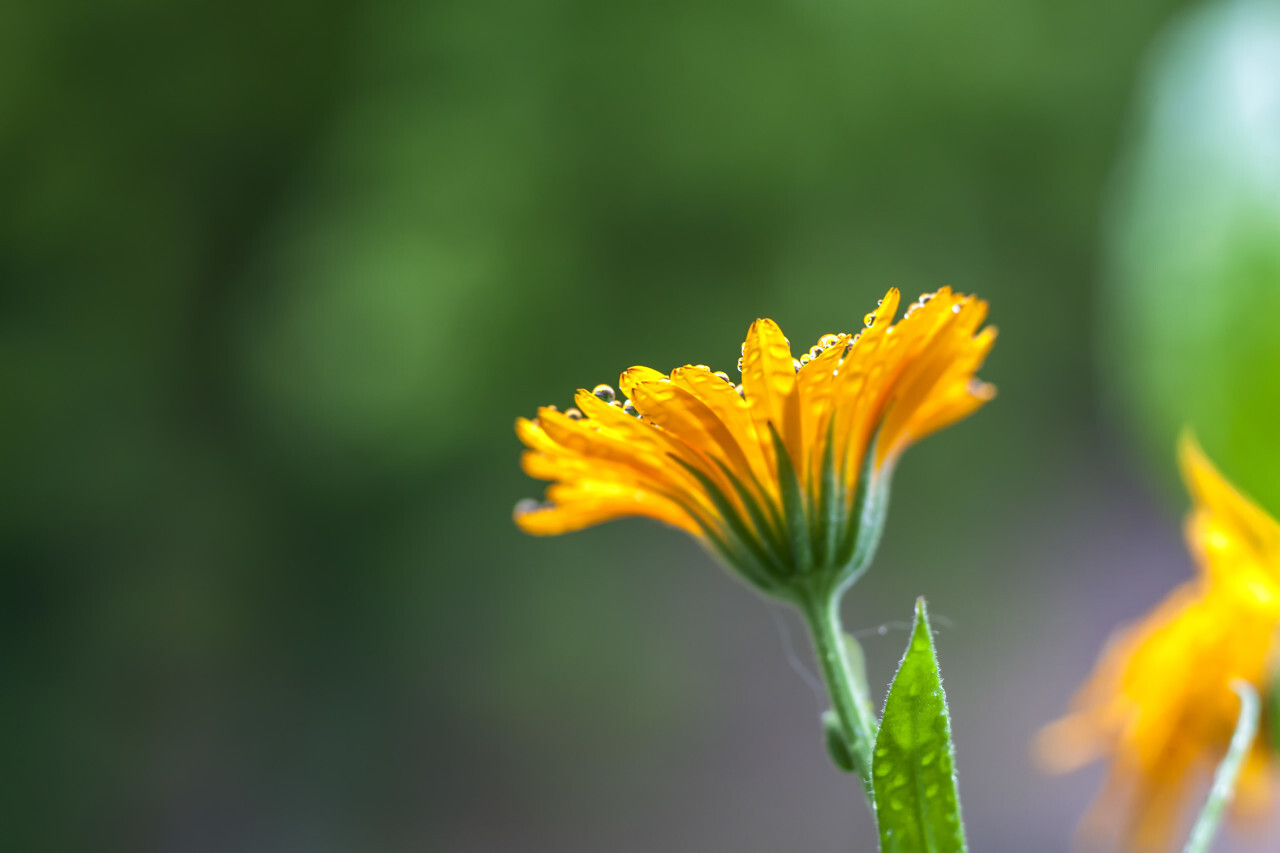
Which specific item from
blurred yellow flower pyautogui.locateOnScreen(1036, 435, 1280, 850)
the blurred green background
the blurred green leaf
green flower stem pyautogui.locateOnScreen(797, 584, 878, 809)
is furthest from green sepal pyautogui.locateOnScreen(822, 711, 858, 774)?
the blurred green background

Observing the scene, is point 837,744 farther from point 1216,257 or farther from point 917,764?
point 1216,257

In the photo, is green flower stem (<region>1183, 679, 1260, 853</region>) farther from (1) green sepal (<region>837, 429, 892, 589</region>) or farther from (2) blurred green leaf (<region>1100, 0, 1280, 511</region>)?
(2) blurred green leaf (<region>1100, 0, 1280, 511</region>)

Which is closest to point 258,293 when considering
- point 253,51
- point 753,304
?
point 253,51

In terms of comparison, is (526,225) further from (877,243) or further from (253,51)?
(877,243)

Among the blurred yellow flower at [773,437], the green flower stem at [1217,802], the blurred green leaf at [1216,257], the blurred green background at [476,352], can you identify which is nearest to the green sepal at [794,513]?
the blurred yellow flower at [773,437]

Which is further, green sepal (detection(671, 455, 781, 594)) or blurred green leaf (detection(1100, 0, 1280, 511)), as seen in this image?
blurred green leaf (detection(1100, 0, 1280, 511))
